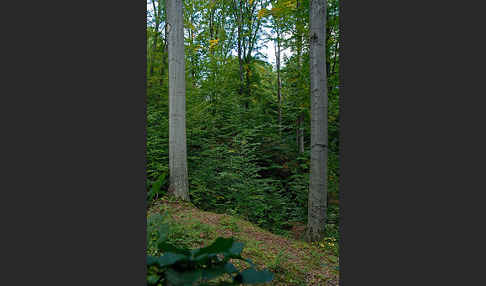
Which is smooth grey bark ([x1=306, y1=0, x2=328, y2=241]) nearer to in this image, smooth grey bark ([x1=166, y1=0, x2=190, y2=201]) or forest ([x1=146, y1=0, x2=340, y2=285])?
forest ([x1=146, y1=0, x2=340, y2=285])

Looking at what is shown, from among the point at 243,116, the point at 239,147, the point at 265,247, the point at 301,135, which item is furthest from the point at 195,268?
the point at 301,135

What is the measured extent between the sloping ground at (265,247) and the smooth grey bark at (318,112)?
1.70 ft

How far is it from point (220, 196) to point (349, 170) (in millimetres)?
4547

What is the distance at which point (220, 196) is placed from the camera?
5.26 m

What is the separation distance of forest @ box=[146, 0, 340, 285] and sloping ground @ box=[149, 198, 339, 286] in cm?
2

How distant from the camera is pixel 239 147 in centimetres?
592

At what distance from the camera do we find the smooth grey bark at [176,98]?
3.99m

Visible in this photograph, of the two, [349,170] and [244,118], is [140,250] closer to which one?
[349,170]

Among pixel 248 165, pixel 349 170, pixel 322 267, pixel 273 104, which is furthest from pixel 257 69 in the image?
pixel 349 170

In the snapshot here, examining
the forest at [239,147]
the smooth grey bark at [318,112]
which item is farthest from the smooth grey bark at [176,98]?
the smooth grey bark at [318,112]

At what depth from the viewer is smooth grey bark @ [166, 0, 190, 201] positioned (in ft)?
13.1

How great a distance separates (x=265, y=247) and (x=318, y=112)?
2.07 meters

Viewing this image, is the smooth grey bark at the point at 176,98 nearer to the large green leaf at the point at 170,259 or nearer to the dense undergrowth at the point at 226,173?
the dense undergrowth at the point at 226,173

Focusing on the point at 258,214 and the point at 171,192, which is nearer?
the point at 171,192
